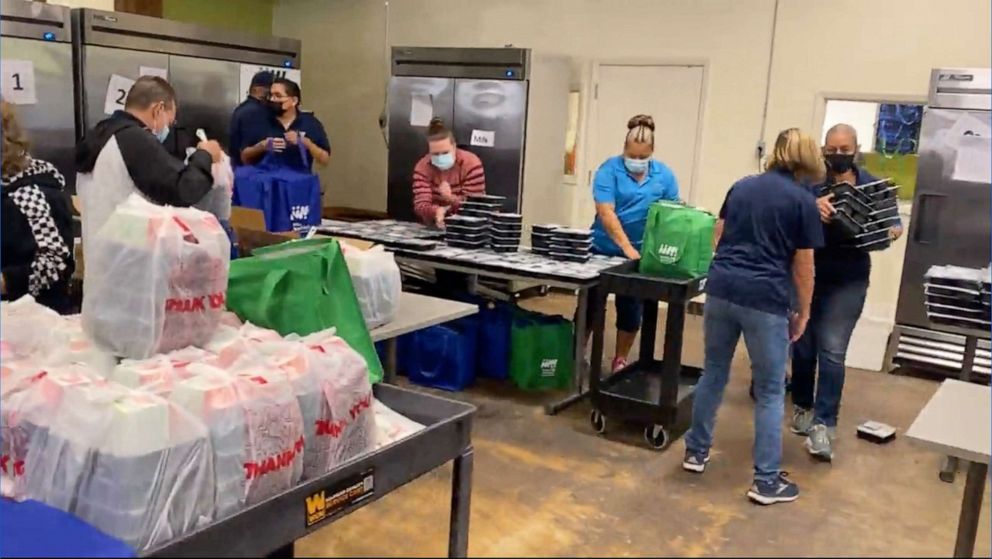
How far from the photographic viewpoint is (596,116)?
5.87 meters

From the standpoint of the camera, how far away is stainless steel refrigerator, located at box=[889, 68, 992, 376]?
149cm

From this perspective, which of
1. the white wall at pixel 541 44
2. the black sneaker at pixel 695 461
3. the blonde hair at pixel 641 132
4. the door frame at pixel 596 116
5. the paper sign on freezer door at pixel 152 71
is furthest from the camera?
the door frame at pixel 596 116

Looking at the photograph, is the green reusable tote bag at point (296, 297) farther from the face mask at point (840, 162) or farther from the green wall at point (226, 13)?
the green wall at point (226, 13)

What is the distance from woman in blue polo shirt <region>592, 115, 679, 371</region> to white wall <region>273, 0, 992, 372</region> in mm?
655

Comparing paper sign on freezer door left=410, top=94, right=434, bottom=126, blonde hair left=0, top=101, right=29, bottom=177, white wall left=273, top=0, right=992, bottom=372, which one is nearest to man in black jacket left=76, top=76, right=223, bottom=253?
blonde hair left=0, top=101, right=29, bottom=177

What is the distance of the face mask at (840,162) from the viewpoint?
2.12 m

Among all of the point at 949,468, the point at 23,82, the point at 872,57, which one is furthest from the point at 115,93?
the point at 949,468

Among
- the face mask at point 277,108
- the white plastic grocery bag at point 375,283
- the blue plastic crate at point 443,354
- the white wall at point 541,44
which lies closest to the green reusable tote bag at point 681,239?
the blue plastic crate at point 443,354

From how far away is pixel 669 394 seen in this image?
3225 millimetres

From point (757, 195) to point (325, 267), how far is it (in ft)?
4.33

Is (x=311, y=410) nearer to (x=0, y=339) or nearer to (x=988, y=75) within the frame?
(x=0, y=339)

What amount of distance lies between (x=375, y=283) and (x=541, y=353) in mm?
1538

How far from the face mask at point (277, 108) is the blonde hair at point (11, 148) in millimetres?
2027

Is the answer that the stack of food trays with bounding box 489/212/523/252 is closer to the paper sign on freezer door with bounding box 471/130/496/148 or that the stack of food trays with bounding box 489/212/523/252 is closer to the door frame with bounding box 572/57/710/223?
the paper sign on freezer door with bounding box 471/130/496/148
